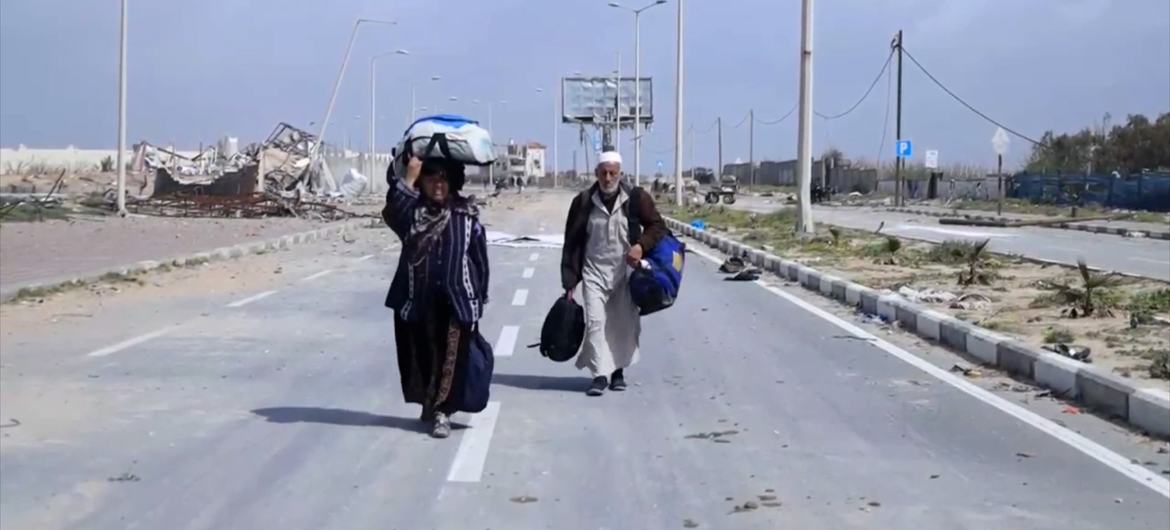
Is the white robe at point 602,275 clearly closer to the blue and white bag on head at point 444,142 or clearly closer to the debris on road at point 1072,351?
the blue and white bag on head at point 444,142

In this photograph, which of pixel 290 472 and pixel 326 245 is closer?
pixel 290 472

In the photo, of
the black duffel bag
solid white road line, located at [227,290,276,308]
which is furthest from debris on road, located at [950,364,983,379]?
solid white road line, located at [227,290,276,308]

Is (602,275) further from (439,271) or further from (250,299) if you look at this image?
(250,299)

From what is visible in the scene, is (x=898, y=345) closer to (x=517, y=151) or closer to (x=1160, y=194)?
(x=1160, y=194)

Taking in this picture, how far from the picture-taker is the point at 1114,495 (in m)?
7.12

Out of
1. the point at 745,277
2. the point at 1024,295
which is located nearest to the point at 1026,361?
the point at 1024,295

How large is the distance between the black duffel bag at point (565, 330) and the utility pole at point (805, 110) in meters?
21.4

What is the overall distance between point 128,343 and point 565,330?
16.3ft

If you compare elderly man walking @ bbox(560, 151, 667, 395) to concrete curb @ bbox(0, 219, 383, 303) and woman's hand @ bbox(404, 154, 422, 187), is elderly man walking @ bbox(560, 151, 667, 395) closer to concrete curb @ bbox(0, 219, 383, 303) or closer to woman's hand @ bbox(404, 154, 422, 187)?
woman's hand @ bbox(404, 154, 422, 187)

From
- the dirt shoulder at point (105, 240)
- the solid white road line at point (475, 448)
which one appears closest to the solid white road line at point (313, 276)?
the dirt shoulder at point (105, 240)

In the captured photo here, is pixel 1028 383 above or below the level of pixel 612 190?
below

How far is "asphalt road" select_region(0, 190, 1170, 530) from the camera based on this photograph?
265 inches

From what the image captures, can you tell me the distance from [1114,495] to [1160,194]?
48333 millimetres

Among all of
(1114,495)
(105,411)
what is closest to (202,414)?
(105,411)
